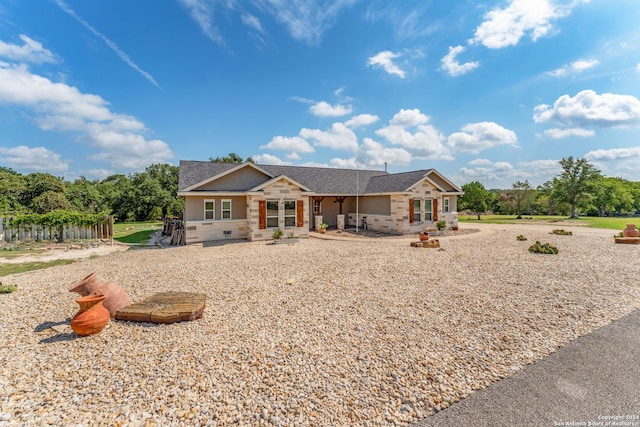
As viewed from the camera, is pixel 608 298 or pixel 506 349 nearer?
pixel 506 349

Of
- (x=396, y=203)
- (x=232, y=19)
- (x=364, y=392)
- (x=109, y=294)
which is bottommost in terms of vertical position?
(x=364, y=392)

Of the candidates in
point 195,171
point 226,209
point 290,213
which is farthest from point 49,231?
point 290,213

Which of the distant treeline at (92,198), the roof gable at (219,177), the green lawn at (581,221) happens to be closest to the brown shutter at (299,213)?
the roof gable at (219,177)

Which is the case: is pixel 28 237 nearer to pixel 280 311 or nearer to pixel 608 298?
pixel 280 311

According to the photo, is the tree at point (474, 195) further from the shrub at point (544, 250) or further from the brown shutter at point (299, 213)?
the brown shutter at point (299, 213)

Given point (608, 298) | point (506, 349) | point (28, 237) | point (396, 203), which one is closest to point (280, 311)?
point (506, 349)

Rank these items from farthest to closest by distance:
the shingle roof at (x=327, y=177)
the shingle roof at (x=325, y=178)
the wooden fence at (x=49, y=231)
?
the shingle roof at (x=325, y=178), the shingle roof at (x=327, y=177), the wooden fence at (x=49, y=231)

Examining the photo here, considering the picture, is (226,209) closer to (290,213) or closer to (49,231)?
(290,213)

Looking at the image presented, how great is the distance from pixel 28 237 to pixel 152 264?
11271 mm

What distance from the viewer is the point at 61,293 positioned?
25.2 feet

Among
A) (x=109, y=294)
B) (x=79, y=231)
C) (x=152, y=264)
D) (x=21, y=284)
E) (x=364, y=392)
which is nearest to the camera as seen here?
(x=364, y=392)

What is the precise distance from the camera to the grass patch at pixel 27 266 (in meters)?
10.4

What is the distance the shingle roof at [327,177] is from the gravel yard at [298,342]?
8.99m

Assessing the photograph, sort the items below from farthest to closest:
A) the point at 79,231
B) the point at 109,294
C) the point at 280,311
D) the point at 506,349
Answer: the point at 79,231 < the point at 280,311 < the point at 109,294 < the point at 506,349
